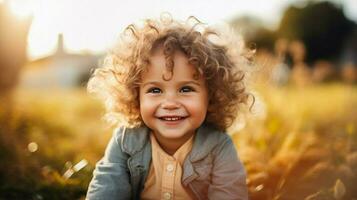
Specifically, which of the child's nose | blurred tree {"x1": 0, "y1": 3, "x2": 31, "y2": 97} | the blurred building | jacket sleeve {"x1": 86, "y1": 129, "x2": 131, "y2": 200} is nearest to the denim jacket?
jacket sleeve {"x1": 86, "y1": 129, "x2": 131, "y2": 200}

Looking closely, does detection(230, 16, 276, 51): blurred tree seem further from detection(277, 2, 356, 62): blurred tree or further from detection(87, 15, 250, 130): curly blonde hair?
detection(87, 15, 250, 130): curly blonde hair

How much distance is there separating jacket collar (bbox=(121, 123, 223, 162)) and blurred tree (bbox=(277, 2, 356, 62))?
63.1ft

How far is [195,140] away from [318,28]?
20.2 metres

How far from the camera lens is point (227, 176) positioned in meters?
2.41

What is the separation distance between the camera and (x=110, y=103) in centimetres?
275

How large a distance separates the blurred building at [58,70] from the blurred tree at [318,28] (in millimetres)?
9568

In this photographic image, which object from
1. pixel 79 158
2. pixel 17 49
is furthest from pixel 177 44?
pixel 17 49

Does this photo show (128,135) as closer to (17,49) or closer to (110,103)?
(110,103)

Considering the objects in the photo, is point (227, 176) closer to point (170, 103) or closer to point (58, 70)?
point (170, 103)

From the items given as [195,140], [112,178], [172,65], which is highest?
[172,65]

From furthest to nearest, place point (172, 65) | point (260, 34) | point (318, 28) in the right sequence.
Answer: point (260, 34) → point (318, 28) → point (172, 65)

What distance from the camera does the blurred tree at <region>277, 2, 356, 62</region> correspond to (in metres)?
21.3

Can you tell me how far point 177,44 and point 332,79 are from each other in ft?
46.2

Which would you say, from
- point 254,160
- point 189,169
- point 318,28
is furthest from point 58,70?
point 318,28
